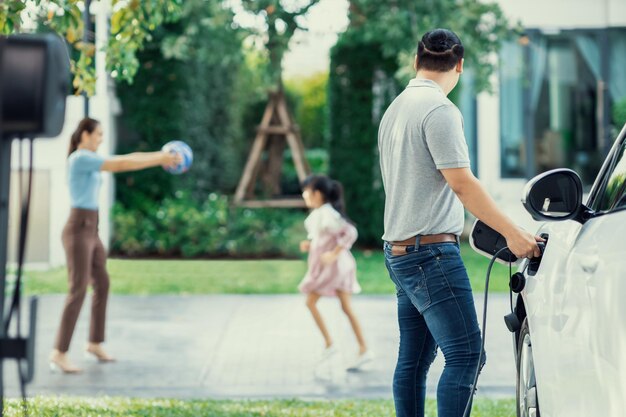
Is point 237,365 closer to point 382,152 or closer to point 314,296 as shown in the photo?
point 314,296

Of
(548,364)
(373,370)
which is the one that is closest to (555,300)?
(548,364)

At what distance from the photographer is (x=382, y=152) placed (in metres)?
4.69

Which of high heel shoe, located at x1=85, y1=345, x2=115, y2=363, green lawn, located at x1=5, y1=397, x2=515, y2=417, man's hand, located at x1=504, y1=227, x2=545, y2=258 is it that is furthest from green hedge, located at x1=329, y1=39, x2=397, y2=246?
man's hand, located at x1=504, y1=227, x2=545, y2=258

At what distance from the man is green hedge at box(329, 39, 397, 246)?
39.6 feet

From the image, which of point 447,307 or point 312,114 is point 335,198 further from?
point 312,114

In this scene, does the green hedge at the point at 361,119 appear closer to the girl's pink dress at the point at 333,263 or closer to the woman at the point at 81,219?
the girl's pink dress at the point at 333,263

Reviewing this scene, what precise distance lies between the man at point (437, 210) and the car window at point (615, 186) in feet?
1.35

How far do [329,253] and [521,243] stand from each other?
3.90m

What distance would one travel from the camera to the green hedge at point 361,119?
55.0ft

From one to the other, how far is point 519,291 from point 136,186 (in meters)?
12.7

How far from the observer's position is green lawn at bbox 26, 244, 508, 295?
12.5 m

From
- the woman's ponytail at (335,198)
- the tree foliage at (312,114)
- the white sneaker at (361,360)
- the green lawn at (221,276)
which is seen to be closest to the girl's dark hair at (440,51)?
the woman's ponytail at (335,198)

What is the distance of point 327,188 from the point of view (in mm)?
8227

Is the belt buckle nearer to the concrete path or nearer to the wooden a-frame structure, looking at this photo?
the concrete path
